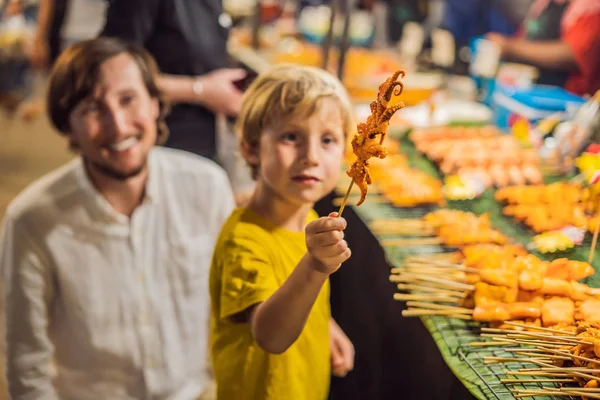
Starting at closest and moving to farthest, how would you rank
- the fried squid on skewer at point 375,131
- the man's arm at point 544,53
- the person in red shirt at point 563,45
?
the fried squid on skewer at point 375,131 → the person in red shirt at point 563,45 → the man's arm at point 544,53

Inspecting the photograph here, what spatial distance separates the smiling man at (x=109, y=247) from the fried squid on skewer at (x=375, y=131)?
0.98 meters

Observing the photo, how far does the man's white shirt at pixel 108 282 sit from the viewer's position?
81.4 inches

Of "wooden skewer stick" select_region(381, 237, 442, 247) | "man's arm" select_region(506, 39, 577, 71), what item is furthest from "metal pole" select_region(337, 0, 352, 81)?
"man's arm" select_region(506, 39, 577, 71)

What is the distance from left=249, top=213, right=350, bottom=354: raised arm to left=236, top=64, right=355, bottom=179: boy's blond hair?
44 centimetres

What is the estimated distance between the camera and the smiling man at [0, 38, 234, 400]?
6.47 ft

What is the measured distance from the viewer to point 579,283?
183cm

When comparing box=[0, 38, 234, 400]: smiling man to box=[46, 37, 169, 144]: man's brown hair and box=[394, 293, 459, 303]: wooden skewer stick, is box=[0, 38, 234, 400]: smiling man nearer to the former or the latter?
box=[46, 37, 169, 144]: man's brown hair

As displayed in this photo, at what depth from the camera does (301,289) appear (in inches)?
A: 50.9

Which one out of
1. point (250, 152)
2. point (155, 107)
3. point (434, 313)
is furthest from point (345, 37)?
point (434, 313)

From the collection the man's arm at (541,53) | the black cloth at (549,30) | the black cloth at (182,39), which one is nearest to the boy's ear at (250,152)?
the black cloth at (182,39)

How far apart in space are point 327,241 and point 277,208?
0.47 meters

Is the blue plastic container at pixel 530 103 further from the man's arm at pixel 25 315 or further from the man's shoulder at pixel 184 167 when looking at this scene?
the man's arm at pixel 25 315

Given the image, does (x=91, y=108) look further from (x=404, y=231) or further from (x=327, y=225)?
(x=404, y=231)

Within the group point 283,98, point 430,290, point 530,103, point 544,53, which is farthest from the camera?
point 544,53
